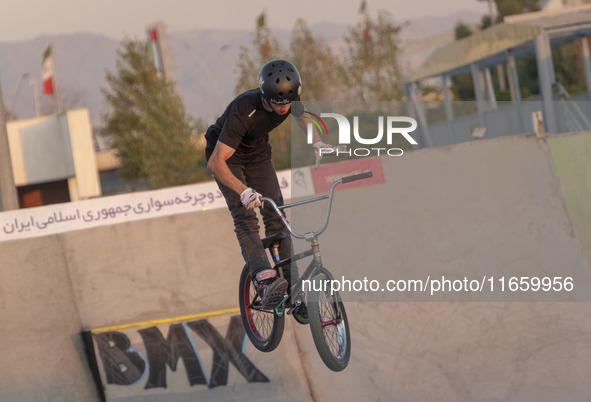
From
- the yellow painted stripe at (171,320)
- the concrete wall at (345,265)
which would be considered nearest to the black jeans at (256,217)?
the concrete wall at (345,265)

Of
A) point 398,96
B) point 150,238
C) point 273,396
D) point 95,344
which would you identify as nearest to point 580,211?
point 273,396

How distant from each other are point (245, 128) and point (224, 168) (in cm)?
42

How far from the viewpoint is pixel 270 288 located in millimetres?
6977

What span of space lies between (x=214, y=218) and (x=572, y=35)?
14.9m

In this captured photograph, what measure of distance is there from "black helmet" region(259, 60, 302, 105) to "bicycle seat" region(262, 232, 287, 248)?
137cm

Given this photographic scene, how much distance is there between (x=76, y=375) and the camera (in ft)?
36.9

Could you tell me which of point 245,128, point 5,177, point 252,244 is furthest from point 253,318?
point 5,177

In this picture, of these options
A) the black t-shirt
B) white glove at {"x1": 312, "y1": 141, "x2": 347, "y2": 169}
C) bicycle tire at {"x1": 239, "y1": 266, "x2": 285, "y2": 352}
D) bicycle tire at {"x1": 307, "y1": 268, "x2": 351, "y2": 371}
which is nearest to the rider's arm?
the black t-shirt

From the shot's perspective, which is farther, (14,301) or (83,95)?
(83,95)

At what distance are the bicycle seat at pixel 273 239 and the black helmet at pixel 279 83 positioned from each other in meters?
1.37

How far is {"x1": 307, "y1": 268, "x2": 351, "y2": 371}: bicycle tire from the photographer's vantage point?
6.79 meters

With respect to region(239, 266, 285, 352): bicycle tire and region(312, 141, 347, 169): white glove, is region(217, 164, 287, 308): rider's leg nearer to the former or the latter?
region(239, 266, 285, 352): bicycle tire

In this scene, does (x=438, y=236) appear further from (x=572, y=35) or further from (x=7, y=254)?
(x=572, y=35)

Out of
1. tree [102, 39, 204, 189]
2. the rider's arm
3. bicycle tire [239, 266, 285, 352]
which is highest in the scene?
tree [102, 39, 204, 189]
